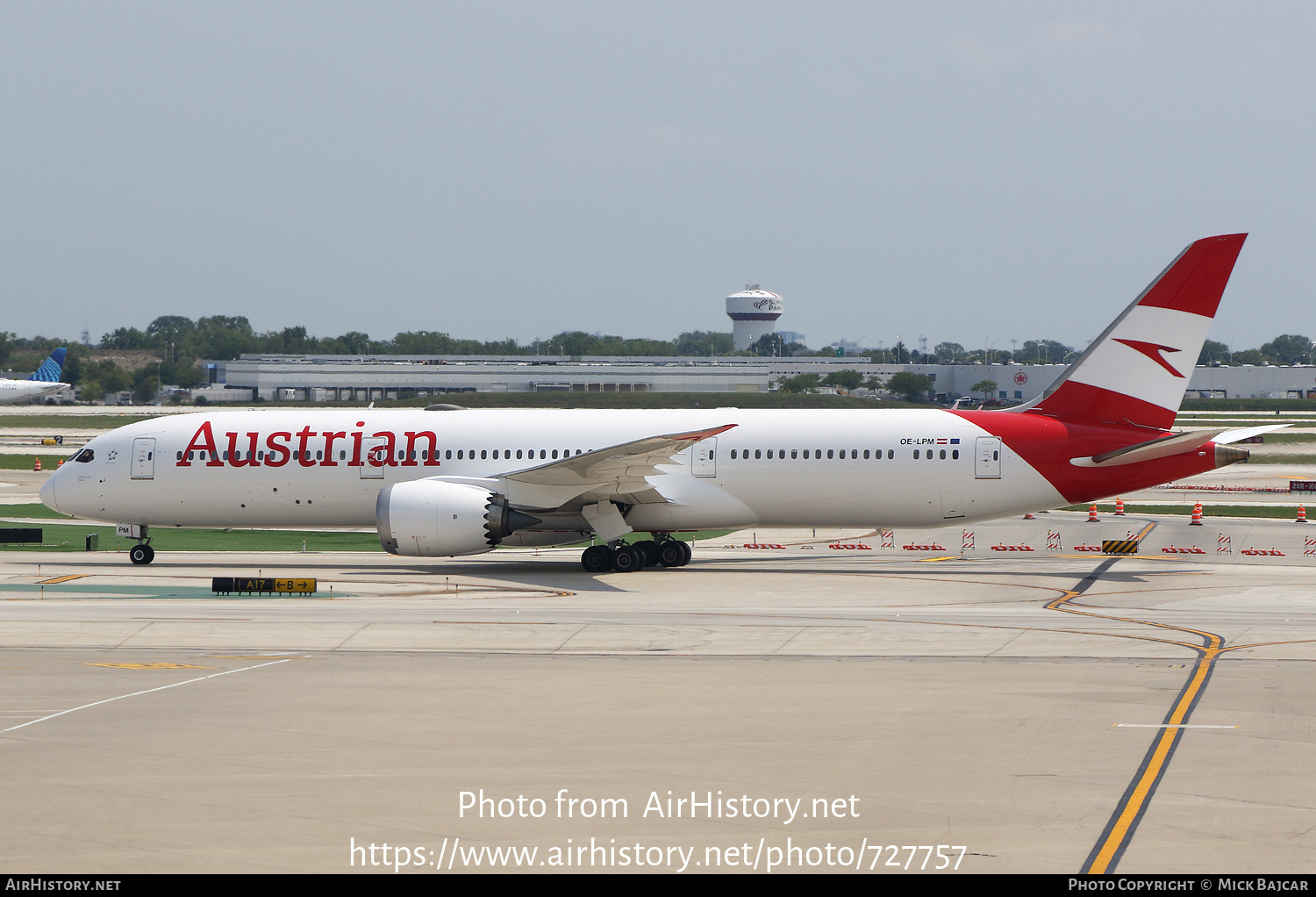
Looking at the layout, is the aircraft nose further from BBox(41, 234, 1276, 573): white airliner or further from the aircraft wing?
the aircraft wing

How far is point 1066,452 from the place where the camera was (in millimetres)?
31797

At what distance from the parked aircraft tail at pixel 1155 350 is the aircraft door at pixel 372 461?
A: 17615mm

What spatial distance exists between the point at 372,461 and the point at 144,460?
626 cm

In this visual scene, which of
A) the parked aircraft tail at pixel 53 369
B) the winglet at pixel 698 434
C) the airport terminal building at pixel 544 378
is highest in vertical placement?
the parked aircraft tail at pixel 53 369

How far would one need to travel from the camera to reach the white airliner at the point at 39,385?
132625 mm

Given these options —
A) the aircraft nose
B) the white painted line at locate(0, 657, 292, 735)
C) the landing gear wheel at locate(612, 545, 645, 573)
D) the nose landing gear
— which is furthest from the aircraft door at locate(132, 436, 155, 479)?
the white painted line at locate(0, 657, 292, 735)

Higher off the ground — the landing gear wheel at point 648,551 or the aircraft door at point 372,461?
the aircraft door at point 372,461

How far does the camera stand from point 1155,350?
105 feet

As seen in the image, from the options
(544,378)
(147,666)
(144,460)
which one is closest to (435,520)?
(144,460)

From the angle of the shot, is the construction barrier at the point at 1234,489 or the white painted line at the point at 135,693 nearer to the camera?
the white painted line at the point at 135,693

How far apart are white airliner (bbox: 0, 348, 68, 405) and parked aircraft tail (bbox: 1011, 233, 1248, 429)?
127 m

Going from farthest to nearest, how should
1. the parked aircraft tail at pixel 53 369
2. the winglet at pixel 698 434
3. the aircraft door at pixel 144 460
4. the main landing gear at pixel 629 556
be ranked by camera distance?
1. the parked aircraft tail at pixel 53 369
2. the aircraft door at pixel 144 460
3. the main landing gear at pixel 629 556
4. the winglet at pixel 698 434

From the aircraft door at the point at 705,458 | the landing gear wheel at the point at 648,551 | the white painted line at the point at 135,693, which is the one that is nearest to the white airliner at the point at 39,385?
the landing gear wheel at the point at 648,551

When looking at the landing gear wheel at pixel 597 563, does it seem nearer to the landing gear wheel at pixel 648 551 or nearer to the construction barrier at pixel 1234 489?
the landing gear wheel at pixel 648 551
